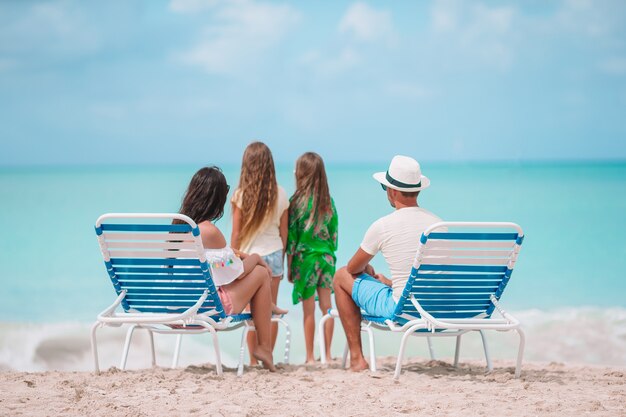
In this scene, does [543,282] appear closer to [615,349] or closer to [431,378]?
[615,349]

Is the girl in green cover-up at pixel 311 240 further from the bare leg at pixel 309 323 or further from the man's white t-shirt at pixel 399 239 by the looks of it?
the man's white t-shirt at pixel 399 239

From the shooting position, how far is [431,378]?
539 centimetres

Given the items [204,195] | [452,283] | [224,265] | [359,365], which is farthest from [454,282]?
[204,195]

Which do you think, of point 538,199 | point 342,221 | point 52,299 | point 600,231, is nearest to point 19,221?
point 342,221

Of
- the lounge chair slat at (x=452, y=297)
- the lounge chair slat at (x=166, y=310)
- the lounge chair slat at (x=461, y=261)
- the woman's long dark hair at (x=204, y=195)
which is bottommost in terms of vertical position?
the lounge chair slat at (x=166, y=310)

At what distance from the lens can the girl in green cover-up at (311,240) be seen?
653 centimetres

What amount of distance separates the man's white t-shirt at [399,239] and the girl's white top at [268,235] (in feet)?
4.18

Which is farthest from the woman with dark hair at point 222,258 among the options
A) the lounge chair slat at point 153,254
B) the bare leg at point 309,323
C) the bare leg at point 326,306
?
the bare leg at point 326,306

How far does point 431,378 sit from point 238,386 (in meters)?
1.20

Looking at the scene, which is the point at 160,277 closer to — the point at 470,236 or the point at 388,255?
Result: the point at 388,255

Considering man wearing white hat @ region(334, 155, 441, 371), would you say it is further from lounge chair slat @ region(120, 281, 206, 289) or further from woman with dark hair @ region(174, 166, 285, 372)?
lounge chair slat @ region(120, 281, 206, 289)

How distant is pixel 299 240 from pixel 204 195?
148cm

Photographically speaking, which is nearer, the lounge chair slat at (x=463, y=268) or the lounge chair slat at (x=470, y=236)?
the lounge chair slat at (x=470, y=236)

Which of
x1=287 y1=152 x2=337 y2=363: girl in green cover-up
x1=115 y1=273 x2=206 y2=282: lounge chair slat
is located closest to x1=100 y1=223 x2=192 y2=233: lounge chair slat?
x1=115 y1=273 x2=206 y2=282: lounge chair slat
